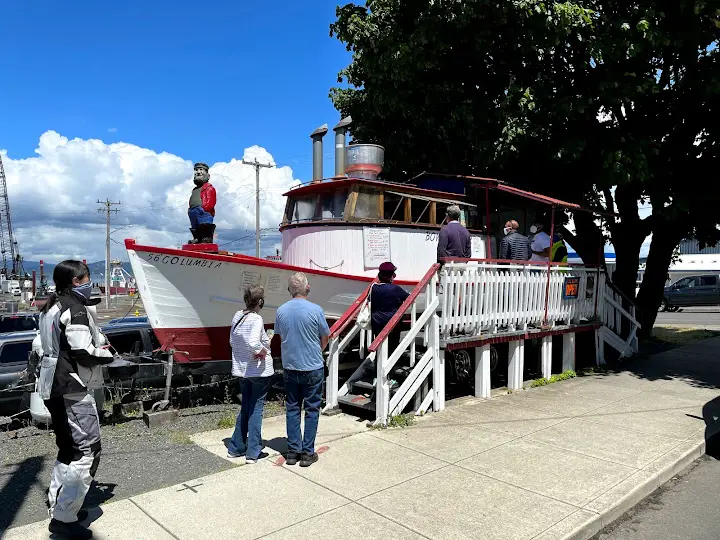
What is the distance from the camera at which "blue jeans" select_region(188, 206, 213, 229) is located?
8312mm

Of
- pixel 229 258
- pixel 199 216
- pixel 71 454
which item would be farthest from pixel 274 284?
pixel 71 454

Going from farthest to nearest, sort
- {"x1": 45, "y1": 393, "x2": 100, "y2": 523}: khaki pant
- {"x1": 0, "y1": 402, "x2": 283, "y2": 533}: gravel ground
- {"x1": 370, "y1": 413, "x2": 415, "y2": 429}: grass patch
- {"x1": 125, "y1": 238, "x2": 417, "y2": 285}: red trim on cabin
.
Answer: {"x1": 125, "y1": 238, "x2": 417, "y2": 285}: red trim on cabin < {"x1": 370, "y1": 413, "x2": 415, "y2": 429}: grass patch < {"x1": 0, "y1": 402, "x2": 283, "y2": 533}: gravel ground < {"x1": 45, "y1": 393, "x2": 100, "y2": 523}: khaki pant

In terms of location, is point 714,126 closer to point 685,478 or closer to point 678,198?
point 678,198

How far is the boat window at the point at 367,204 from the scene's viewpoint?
937 cm

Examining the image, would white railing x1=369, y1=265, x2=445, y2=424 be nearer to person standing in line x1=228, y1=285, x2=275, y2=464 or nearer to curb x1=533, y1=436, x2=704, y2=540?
Answer: person standing in line x1=228, y1=285, x2=275, y2=464

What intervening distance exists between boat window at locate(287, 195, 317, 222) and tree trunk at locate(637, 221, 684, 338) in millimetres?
8000

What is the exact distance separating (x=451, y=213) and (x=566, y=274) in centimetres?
320

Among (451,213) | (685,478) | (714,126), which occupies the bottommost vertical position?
(685,478)

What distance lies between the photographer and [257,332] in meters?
5.22

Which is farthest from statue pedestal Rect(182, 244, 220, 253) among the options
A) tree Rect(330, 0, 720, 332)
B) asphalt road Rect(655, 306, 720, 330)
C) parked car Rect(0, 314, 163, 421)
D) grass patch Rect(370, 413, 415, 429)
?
asphalt road Rect(655, 306, 720, 330)

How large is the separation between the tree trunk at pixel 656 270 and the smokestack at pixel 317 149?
26.0ft

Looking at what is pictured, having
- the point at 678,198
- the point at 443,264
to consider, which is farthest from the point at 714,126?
the point at 443,264

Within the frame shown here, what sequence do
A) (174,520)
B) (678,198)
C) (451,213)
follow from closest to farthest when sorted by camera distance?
(174,520) < (451,213) < (678,198)

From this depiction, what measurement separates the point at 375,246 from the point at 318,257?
0.99m
